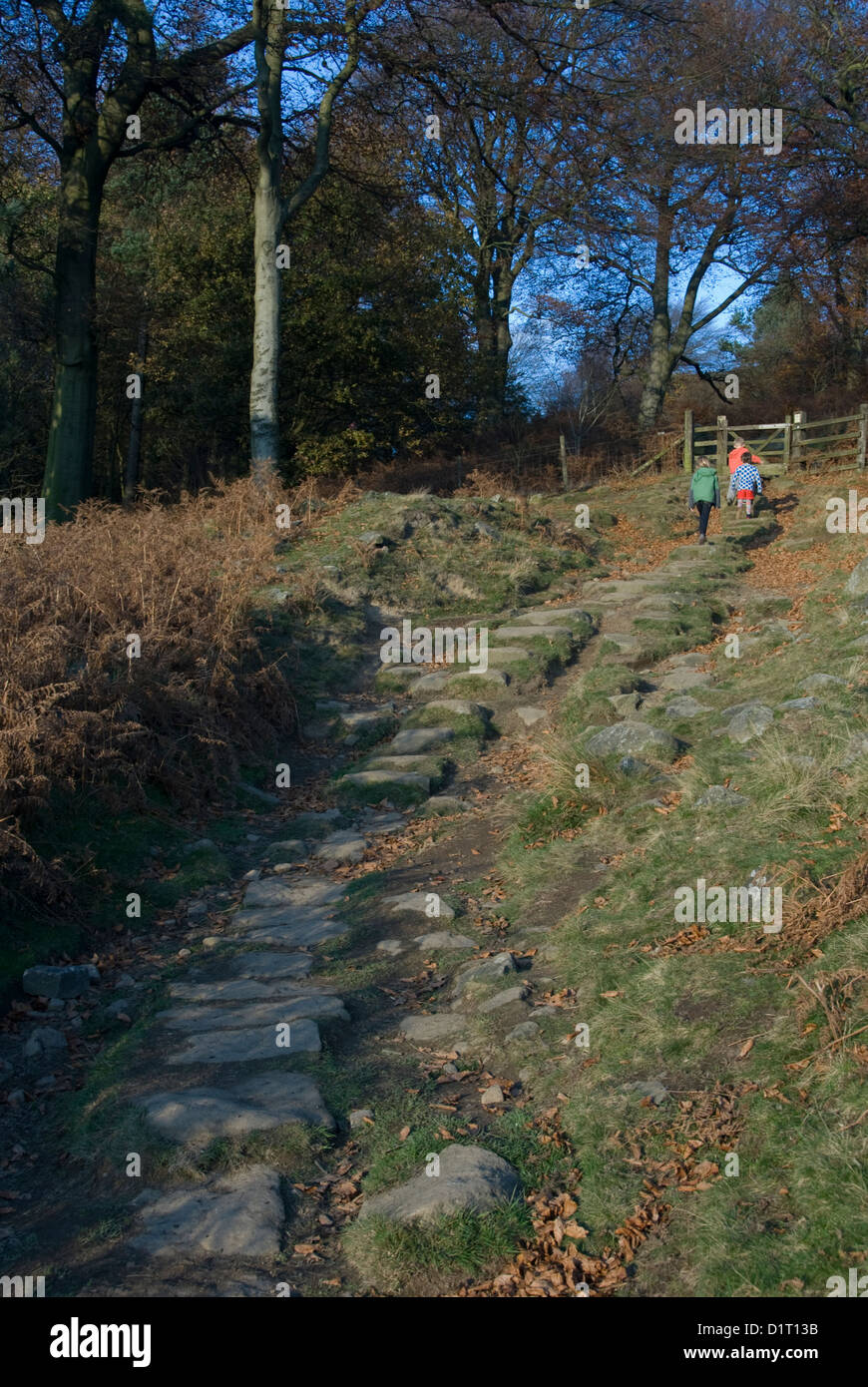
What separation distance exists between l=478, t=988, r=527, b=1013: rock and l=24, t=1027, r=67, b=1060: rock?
2154 millimetres

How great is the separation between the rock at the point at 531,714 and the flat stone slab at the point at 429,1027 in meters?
5.08

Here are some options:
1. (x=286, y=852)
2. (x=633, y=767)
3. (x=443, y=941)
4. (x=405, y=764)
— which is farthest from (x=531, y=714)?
(x=443, y=941)

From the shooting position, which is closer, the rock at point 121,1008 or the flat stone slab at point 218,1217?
the flat stone slab at point 218,1217

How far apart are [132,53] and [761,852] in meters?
15.6

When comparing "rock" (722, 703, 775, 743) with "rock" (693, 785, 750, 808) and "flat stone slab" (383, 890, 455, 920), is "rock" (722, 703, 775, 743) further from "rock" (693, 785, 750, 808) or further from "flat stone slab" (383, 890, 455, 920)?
"flat stone slab" (383, 890, 455, 920)

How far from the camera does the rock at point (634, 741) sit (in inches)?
306

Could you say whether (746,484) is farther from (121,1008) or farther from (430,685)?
(121,1008)

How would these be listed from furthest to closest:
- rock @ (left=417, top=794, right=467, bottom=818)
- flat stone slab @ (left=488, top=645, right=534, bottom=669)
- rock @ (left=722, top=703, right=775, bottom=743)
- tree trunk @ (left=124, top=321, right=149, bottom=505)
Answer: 1. tree trunk @ (left=124, top=321, right=149, bottom=505)
2. flat stone slab @ (left=488, top=645, right=534, bottom=669)
3. rock @ (left=417, top=794, right=467, bottom=818)
4. rock @ (left=722, top=703, right=775, bottom=743)

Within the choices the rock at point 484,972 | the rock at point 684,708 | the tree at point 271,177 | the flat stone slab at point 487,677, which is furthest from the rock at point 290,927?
the tree at point 271,177

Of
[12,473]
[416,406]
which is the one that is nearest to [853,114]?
[416,406]

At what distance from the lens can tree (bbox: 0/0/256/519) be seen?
15672 mm

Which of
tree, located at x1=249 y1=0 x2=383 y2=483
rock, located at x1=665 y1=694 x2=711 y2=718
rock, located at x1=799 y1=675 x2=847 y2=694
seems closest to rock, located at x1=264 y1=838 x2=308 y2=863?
rock, located at x1=665 y1=694 x2=711 y2=718

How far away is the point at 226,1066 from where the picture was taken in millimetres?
5004

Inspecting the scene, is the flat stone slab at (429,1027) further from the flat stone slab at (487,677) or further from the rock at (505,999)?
the flat stone slab at (487,677)
